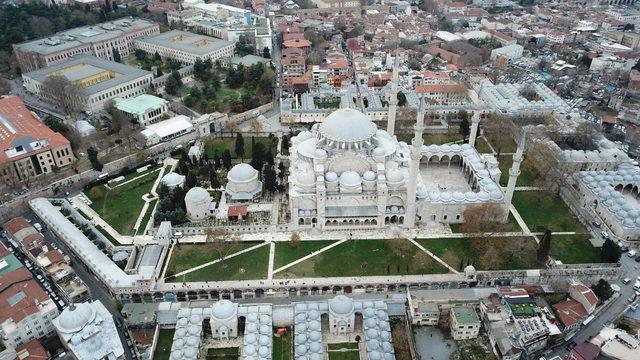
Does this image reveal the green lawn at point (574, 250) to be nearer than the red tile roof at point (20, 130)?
Yes

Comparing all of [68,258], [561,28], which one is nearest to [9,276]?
[68,258]

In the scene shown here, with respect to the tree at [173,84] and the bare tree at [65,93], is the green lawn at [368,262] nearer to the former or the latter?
the tree at [173,84]

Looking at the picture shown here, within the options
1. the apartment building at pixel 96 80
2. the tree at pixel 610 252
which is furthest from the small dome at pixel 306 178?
the apartment building at pixel 96 80

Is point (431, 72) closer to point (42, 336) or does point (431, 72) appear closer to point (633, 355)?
point (633, 355)

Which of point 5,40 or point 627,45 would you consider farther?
point 627,45

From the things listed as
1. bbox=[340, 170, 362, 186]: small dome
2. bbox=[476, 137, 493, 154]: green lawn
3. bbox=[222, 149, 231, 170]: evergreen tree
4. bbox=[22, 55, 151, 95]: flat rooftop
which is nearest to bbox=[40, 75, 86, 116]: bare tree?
bbox=[22, 55, 151, 95]: flat rooftop

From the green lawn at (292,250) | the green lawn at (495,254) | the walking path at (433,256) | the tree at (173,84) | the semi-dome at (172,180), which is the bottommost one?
the green lawn at (292,250)
